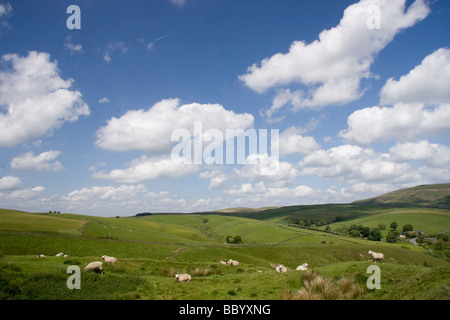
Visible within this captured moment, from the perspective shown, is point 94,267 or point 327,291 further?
point 94,267

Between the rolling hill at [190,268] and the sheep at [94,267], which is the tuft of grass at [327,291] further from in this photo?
the sheep at [94,267]

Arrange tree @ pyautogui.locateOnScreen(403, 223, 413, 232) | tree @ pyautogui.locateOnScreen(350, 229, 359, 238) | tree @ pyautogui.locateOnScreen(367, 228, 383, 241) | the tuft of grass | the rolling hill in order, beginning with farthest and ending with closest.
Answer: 1. tree @ pyautogui.locateOnScreen(403, 223, 413, 232)
2. tree @ pyautogui.locateOnScreen(350, 229, 359, 238)
3. tree @ pyautogui.locateOnScreen(367, 228, 383, 241)
4. the rolling hill
5. the tuft of grass

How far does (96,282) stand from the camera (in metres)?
19.3

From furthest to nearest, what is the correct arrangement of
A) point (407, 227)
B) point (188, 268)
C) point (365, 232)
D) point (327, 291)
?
point (407, 227) < point (365, 232) < point (188, 268) < point (327, 291)

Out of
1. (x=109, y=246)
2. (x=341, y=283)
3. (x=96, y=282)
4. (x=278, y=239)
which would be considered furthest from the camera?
(x=278, y=239)

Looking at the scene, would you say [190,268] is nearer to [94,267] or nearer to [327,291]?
[94,267]

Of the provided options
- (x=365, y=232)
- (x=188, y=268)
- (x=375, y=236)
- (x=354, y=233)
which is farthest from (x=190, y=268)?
(x=365, y=232)

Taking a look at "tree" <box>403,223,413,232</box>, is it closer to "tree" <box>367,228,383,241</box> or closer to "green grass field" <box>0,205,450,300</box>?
"tree" <box>367,228,383,241</box>

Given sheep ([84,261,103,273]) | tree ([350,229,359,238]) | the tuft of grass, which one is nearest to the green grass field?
the tuft of grass

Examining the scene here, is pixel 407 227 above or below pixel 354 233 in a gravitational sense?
above
